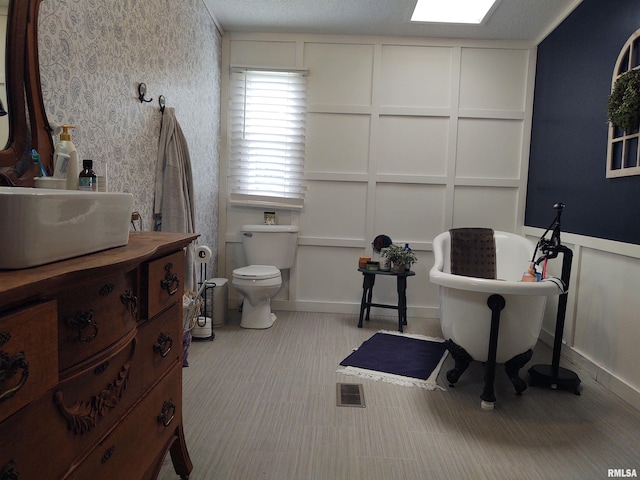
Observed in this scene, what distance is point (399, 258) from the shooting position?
358cm

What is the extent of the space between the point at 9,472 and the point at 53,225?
42 centimetres

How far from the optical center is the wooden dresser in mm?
686

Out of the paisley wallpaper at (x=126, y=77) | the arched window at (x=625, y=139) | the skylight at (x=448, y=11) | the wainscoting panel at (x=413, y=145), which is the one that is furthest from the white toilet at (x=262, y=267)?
the arched window at (x=625, y=139)

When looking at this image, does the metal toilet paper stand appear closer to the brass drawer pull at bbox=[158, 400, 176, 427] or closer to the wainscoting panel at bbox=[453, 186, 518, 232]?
the brass drawer pull at bbox=[158, 400, 176, 427]

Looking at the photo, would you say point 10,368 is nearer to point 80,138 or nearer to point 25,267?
point 25,267

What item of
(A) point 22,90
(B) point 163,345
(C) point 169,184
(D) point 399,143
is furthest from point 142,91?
(D) point 399,143

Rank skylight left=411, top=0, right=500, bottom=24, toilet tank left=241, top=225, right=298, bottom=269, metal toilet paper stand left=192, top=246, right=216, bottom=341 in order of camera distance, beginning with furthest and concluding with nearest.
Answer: toilet tank left=241, top=225, right=298, bottom=269, skylight left=411, top=0, right=500, bottom=24, metal toilet paper stand left=192, top=246, right=216, bottom=341

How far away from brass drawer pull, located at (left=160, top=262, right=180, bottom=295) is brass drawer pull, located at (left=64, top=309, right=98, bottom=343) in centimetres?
39

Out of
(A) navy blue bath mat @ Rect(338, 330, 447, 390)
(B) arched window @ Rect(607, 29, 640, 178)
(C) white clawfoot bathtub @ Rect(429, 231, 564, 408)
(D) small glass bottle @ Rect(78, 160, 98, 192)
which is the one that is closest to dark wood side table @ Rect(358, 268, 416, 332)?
(A) navy blue bath mat @ Rect(338, 330, 447, 390)

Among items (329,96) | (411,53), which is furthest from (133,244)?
(411,53)

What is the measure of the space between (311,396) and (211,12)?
2963 millimetres

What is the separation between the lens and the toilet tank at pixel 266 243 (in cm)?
373

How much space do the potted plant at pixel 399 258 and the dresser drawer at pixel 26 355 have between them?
9.93ft

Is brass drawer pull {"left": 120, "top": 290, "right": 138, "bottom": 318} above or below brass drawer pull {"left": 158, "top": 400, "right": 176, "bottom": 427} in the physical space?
above
